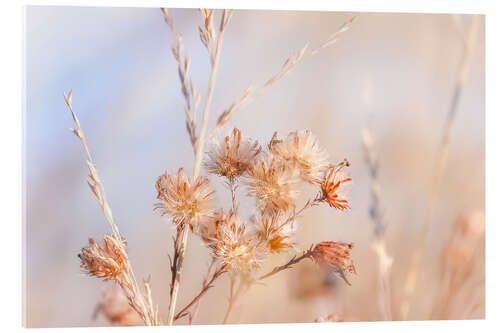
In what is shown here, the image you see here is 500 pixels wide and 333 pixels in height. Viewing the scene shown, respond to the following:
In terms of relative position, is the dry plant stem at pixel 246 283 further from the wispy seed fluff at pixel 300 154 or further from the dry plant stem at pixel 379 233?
the dry plant stem at pixel 379 233

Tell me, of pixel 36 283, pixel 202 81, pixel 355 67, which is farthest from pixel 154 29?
pixel 36 283

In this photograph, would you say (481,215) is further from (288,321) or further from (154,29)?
(154,29)

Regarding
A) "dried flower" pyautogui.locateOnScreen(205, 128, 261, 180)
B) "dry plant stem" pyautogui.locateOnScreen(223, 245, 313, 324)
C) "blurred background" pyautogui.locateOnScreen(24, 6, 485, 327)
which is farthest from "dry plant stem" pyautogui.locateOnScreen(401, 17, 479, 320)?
"dried flower" pyautogui.locateOnScreen(205, 128, 261, 180)

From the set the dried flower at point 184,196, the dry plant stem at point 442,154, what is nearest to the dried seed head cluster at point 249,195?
the dried flower at point 184,196

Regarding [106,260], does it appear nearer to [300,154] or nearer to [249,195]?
[249,195]

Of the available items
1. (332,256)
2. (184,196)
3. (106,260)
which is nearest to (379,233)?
(332,256)
